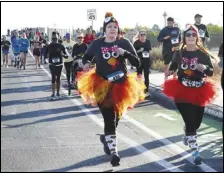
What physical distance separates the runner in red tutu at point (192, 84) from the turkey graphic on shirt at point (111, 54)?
3.56ft

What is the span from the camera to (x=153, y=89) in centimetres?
1529

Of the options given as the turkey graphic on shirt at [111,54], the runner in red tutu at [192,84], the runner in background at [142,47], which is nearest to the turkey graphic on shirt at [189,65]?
the runner in red tutu at [192,84]

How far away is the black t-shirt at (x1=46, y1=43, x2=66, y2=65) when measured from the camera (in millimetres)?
13800

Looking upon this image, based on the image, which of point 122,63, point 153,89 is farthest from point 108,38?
point 153,89

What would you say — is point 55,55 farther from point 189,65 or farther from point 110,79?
point 189,65

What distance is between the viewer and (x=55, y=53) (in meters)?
13.8

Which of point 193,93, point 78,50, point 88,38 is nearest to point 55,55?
point 78,50

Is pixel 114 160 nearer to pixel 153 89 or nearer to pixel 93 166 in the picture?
pixel 93 166

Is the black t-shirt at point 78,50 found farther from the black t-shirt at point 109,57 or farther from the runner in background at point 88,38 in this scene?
the black t-shirt at point 109,57

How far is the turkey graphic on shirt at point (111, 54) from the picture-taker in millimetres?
7359

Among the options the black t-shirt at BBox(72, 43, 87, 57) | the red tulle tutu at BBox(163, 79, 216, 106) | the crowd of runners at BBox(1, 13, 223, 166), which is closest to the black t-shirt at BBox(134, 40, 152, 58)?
the black t-shirt at BBox(72, 43, 87, 57)

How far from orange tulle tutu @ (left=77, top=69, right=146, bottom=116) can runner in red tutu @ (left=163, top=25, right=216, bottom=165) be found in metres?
0.69

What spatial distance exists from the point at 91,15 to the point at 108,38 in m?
18.3

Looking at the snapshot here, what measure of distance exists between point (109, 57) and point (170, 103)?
6.31m
